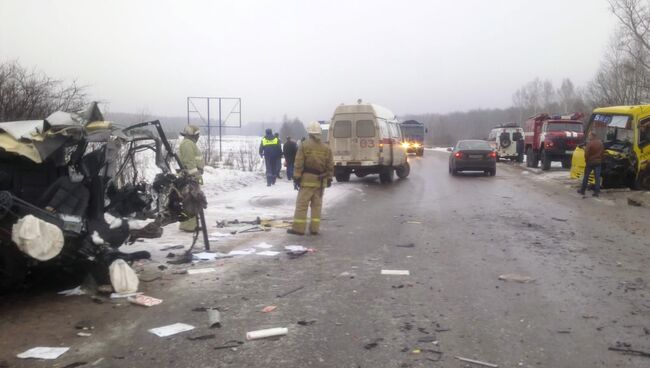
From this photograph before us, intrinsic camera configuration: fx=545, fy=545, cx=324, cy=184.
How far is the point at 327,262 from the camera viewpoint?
6746 mm

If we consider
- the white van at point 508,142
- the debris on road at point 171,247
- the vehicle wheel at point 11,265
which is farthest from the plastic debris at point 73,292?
the white van at point 508,142

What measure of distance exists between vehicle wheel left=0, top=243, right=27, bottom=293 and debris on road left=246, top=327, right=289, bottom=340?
2.18 metres

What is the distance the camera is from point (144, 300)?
505 cm

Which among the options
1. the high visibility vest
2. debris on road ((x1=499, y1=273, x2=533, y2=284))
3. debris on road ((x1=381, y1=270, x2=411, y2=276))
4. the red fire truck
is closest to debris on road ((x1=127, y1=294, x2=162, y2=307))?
debris on road ((x1=381, y1=270, x2=411, y2=276))

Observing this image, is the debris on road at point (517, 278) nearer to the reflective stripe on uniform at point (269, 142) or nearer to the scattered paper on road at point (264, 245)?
the scattered paper on road at point (264, 245)

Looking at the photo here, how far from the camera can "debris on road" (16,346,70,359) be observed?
3.81 meters

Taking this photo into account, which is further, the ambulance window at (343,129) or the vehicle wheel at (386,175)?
the vehicle wheel at (386,175)

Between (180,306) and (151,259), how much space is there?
6.79ft

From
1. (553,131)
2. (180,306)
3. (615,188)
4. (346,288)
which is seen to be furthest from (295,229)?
(553,131)

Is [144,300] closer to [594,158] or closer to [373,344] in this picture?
[373,344]

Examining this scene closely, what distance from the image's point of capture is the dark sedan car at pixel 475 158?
21.5 meters

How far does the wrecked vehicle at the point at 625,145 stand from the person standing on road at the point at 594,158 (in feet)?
2.76

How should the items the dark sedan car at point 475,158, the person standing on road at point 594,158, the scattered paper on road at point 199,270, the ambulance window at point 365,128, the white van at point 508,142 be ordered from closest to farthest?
the scattered paper on road at point 199,270 → the person standing on road at point 594,158 → the ambulance window at point 365,128 → the dark sedan car at point 475,158 → the white van at point 508,142

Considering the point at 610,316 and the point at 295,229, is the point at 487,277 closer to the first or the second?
the point at 610,316
